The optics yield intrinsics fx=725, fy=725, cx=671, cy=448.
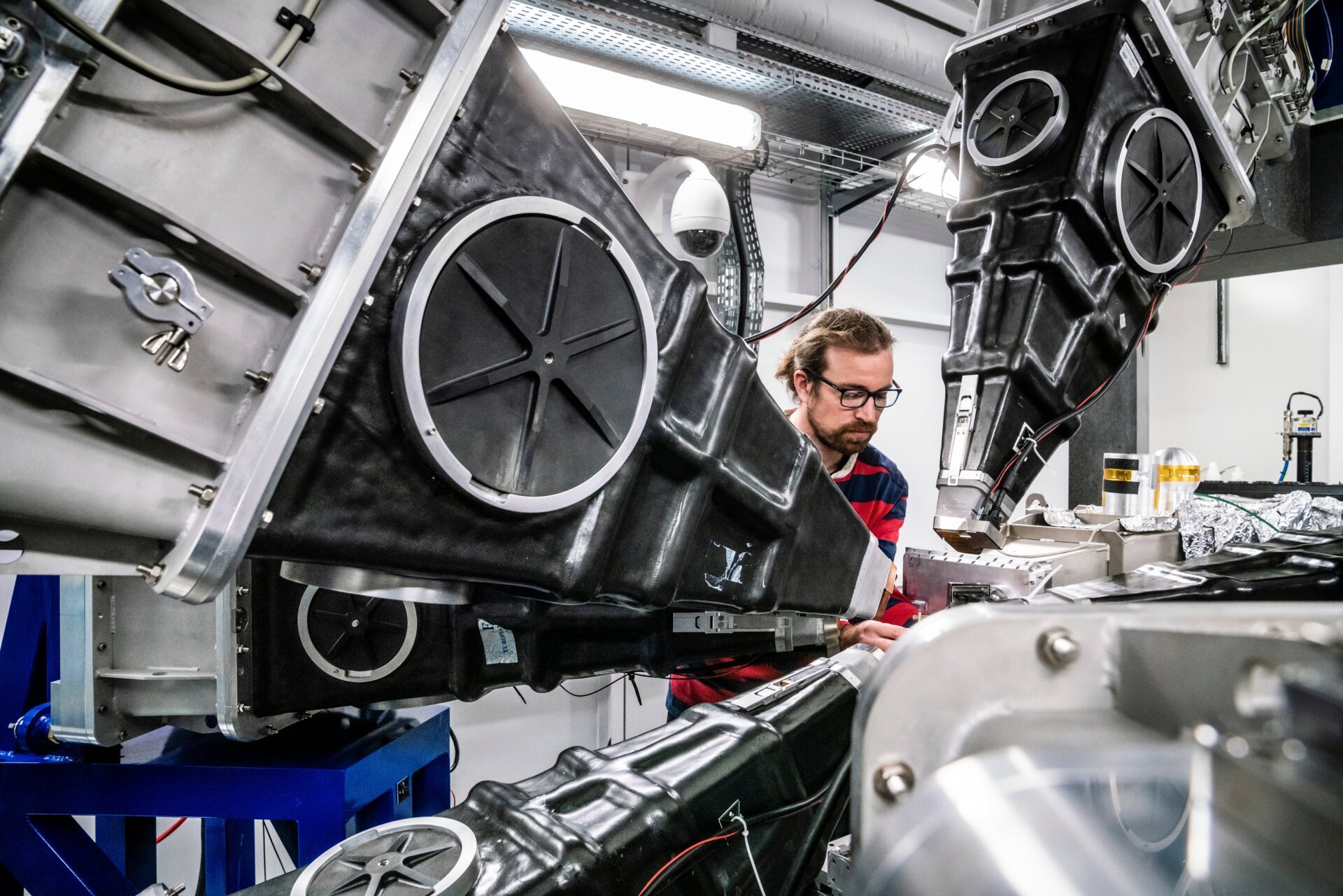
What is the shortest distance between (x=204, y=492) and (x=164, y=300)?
176mm

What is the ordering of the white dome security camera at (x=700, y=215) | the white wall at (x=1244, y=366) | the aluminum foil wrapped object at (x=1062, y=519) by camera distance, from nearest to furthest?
the aluminum foil wrapped object at (x=1062, y=519)
the white dome security camera at (x=700, y=215)
the white wall at (x=1244, y=366)

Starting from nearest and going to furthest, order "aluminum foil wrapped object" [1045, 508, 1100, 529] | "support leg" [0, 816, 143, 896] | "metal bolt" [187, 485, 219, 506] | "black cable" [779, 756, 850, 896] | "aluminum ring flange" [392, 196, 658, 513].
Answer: "metal bolt" [187, 485, 219, 506] → "aluminum ring flange" [392, 196, 658, 513] → "black cable" [779, 756, 850, 896] → "support leg" [0, 816, 143, 896] → "aluminum foil wrapped object" [1045, 508, 1100, 529]

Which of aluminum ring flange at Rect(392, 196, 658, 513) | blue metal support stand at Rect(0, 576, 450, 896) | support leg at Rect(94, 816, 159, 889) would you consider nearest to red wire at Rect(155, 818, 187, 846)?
support leg at Rect(94, 816, 159, 889)

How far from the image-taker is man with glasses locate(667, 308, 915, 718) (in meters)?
2.19

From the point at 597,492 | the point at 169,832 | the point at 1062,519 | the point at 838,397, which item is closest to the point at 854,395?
the point at 838,397

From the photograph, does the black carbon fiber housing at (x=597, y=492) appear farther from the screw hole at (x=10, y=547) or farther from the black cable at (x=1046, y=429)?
the black cable at (x=1046, y=429)

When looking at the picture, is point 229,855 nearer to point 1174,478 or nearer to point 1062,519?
point 1062,519

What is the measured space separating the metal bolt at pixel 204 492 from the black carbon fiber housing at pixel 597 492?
0.17 feet

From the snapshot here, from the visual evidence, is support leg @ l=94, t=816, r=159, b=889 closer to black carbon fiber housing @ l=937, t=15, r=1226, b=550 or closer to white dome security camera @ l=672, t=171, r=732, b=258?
black carbon fiber housing @ l=937, t=15, r=1226, b=550

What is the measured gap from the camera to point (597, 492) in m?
0.93

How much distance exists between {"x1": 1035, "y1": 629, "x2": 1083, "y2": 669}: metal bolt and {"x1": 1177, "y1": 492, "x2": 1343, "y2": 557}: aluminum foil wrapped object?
158cm

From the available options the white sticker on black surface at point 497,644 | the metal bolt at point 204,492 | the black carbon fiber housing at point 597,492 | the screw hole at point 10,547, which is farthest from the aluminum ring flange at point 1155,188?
the screw hole at point 10,547

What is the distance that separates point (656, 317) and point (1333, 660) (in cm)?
78

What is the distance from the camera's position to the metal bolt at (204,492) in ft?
2.17
